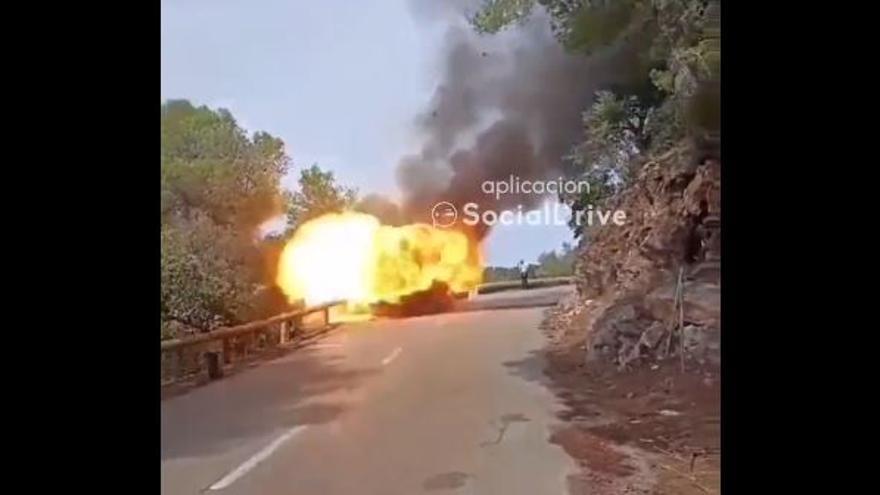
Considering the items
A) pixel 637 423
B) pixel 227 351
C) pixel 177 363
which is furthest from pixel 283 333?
pixel 637 423

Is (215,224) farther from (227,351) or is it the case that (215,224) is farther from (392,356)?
(392,356)

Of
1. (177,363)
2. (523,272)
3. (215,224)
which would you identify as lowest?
(177,363)

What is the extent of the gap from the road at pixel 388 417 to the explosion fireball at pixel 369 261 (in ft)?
0.23

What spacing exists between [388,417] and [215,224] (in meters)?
0.55

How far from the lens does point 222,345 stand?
222 cm

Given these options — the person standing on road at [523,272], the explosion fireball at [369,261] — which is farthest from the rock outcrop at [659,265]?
the explosion fireball at [369,261]

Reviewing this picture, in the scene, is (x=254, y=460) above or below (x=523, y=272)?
below

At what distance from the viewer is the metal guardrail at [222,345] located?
2.22 meters

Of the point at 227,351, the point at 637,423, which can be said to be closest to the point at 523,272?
the point at 637,423
